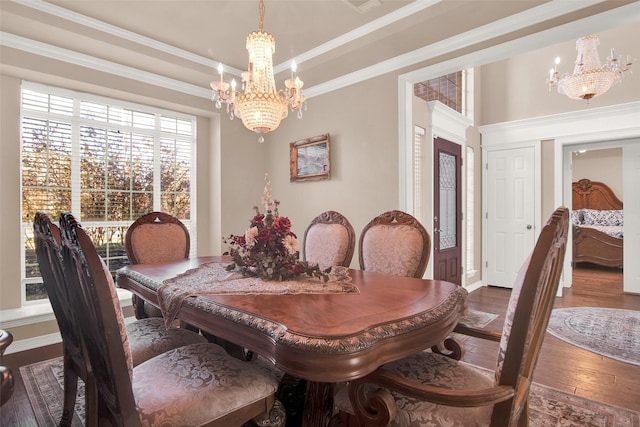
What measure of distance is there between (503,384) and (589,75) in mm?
3881

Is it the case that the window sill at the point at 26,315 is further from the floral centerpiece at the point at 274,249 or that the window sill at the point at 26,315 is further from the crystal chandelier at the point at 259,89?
the crystal chandelier at the point at 259,89

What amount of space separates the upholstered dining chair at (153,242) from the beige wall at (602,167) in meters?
8.92

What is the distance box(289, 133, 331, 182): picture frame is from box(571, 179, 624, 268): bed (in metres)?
5.13

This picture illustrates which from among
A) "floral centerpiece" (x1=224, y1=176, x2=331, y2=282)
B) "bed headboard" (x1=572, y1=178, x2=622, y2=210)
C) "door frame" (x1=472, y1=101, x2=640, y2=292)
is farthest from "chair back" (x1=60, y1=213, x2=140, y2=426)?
"bed headboard" (x1=572, y1=178, x2=622, y2=210)

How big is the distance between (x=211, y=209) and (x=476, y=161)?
3952 mm

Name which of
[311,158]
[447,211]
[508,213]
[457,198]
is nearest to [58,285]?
[311,158]

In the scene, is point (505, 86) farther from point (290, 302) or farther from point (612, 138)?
point (290, 302)

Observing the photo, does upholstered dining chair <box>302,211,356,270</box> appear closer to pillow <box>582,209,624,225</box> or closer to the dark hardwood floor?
the dark hardwood floor

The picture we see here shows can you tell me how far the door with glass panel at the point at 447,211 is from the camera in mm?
4262

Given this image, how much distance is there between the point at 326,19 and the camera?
9.53 feet

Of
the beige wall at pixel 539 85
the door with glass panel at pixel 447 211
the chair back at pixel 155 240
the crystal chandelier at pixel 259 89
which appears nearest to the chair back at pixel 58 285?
the chair back at pixel 155 240

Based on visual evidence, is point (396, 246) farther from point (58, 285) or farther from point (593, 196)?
point (593, 196)

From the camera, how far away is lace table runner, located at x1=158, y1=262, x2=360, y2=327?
159 cm

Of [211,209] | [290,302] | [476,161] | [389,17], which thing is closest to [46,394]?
A: [290,302]
